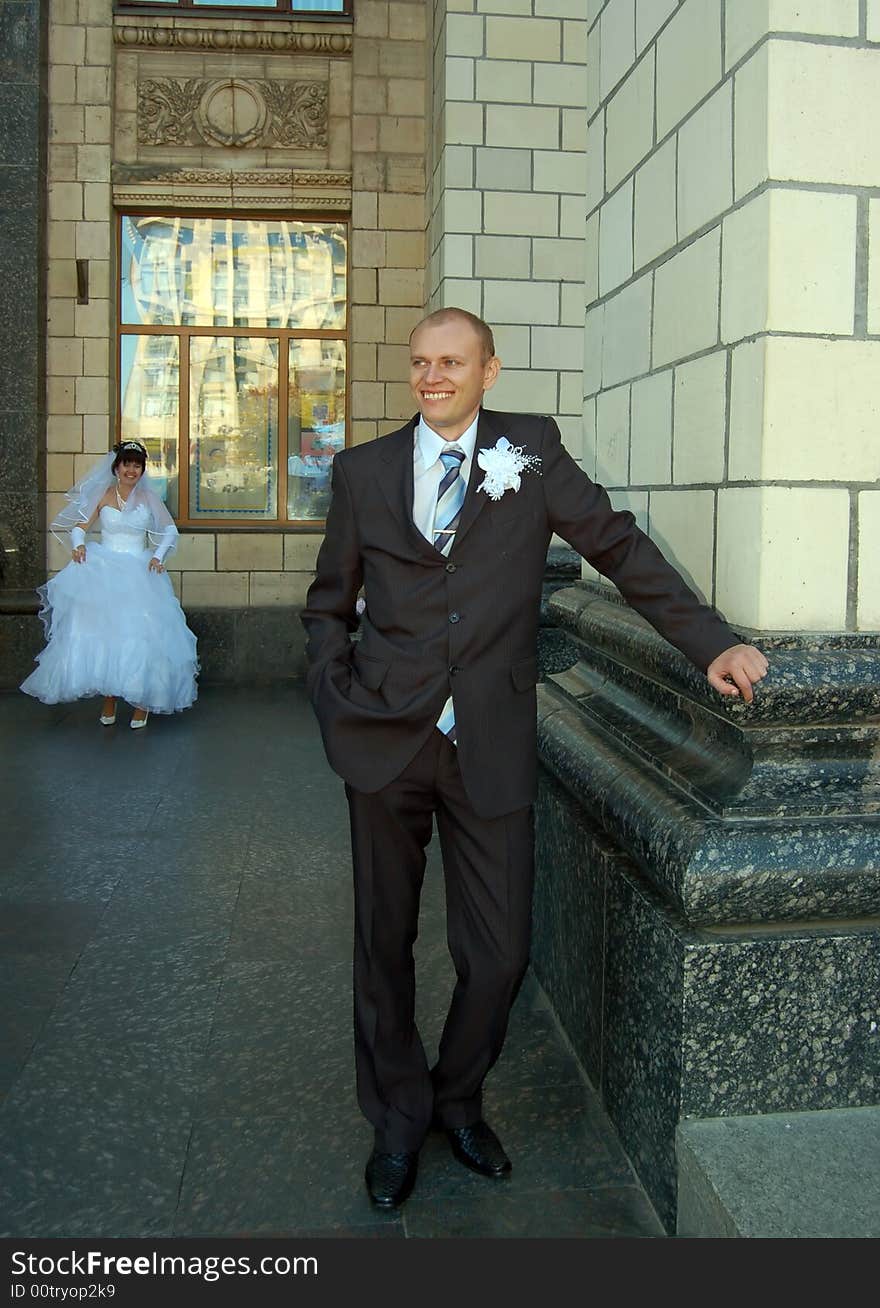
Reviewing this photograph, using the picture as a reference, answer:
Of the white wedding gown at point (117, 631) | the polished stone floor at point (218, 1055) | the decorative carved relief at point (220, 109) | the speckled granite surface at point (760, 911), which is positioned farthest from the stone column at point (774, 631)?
the decorative carved relief at point (220, 109)

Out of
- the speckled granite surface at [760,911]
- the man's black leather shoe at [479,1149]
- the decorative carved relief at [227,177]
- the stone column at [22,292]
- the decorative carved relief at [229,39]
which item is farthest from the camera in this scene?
the decorative carved relief at [227,177]

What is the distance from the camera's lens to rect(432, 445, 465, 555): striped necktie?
2.72 m

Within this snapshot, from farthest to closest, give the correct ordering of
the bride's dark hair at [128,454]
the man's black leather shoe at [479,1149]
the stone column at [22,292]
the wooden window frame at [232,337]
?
the wooden window frame at [232,337] < the stone column at [22,292] < the bride's dark hair at [128,454] < the man's black leather shoe at [479,1149]

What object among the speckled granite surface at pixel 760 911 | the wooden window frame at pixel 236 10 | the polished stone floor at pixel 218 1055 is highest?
the wooden window frame at pixel 236 10

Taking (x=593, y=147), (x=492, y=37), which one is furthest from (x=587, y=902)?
(x=492, y=37)

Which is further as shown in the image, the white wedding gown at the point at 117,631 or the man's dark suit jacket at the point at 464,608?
the white wedding gown at the point at 117,631

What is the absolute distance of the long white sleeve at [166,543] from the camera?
30.0 feet

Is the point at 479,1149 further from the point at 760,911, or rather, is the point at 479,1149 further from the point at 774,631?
the point at 774,631

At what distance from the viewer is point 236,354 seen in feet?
35.7

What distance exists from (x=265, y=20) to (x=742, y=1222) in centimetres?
1043

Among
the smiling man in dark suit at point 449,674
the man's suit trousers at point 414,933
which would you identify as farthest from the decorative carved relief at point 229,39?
the man's suit trousers at point 414,933

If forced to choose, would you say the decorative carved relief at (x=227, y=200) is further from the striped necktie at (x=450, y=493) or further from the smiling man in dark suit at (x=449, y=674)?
the striped necktie at (x=450, y=493)

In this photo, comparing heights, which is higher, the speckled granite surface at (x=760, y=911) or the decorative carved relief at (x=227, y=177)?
the decorative carved relief at (x=227, y=177)

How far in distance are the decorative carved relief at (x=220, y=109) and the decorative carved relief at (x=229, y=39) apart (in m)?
0.25
